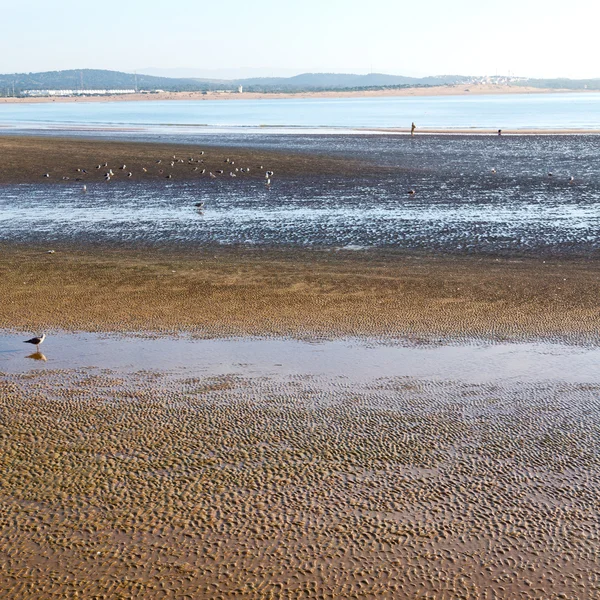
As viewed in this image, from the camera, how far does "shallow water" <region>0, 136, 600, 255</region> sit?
2050cm

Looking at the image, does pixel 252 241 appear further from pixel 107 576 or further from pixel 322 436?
pixel 107 576

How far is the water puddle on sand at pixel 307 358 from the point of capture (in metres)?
10.8

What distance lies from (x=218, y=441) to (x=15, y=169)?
29.0 meters

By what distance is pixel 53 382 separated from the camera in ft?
34.2

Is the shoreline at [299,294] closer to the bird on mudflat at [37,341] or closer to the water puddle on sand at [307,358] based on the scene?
the water puddle on sand at [307,358]

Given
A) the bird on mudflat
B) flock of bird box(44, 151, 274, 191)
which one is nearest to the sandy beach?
the bird on mudflat

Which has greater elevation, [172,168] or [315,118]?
[315,118]

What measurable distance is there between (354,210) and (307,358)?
552 inches

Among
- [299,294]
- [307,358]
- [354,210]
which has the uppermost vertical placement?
[354,210]

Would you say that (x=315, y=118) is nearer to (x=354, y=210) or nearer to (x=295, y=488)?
(x=354, y=210)

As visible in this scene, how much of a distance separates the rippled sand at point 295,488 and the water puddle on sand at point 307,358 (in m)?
0.38

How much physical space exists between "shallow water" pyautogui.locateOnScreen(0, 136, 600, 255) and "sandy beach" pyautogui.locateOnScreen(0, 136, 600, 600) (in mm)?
3651

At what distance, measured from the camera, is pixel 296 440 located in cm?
870

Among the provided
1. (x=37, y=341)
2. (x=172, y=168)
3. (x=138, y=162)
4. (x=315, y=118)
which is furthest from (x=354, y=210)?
(x=315, y=118)
